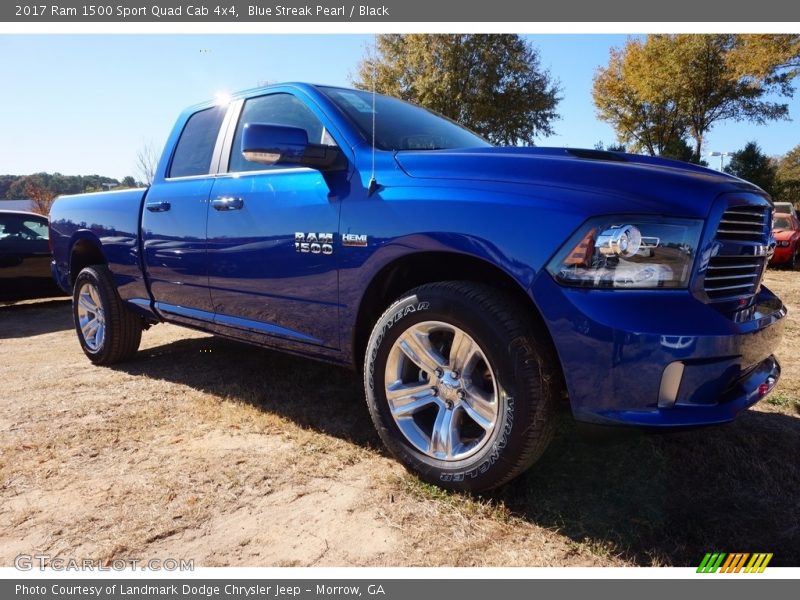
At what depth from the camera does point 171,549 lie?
206 cm

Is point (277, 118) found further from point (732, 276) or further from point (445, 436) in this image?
point (732, 276)

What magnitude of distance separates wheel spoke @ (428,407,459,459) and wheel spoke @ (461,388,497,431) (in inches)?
3.7

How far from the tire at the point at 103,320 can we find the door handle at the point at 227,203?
5.50ft

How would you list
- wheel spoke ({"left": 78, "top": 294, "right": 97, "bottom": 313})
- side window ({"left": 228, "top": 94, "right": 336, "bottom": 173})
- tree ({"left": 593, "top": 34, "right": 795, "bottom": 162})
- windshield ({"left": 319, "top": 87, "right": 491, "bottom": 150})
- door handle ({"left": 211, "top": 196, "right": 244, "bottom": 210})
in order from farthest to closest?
tree ({"left": 593, "top": 34, "right": 795, "bottom": 162})
wheel spoke ({"left": 78, "top": 294, "right": 97, "bottom": 313})
door handle ({"left": 211, "top": 196, "right": 244, "bottom": 210})
side window ({"left": 228, "top": 94, "right": 336, "bottom": 173})
windshield ({"left": 319, "top": 87, "right": 491, "bottom": 150})

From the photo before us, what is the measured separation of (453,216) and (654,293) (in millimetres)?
799

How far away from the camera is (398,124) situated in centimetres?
311

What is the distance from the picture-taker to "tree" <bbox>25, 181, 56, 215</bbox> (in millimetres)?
25078

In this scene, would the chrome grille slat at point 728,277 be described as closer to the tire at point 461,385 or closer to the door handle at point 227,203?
the tire at point 461,385

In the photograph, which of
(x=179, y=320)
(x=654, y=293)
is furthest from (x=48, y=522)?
(x=654, y=293)

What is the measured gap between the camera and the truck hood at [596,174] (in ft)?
6.55

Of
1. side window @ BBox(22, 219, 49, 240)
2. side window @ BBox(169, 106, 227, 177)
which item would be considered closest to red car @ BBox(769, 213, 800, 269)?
side window @ BBox(169, 106, 227, 177)

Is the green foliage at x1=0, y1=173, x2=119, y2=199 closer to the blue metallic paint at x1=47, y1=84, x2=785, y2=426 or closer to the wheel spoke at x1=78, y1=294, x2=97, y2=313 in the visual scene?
the wheel spoke at x1=78, y1=294, x2=97, y2=313

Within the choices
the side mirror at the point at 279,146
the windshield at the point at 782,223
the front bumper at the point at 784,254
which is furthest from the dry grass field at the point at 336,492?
the windshield at the point at 782,223

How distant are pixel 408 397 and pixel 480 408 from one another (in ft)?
1.15
